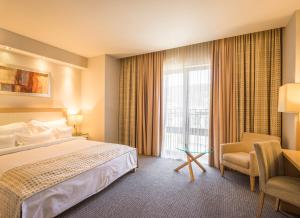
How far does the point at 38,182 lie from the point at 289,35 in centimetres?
417

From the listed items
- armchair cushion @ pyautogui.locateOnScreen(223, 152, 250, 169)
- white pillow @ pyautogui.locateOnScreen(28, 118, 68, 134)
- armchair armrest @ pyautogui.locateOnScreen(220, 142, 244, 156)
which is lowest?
armchair cushion @ pyautogui.locateOnScreen(223, 152, 250, 169)

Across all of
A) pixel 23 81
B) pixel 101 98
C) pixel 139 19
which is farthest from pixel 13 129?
pixel 139 19

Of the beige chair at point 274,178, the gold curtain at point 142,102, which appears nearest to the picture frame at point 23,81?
the gold curtain at point 142,102

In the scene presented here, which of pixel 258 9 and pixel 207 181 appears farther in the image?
pixel 207 181

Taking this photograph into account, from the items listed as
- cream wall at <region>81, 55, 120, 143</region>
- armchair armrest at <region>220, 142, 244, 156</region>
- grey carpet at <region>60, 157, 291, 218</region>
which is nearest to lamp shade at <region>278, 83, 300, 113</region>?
armchair armrest at <region>220, 142, 244, 156</region>

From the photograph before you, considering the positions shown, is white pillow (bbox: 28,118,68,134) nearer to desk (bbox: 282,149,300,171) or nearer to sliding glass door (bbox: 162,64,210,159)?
sliding glass door (bbox: 162,64,210,159)

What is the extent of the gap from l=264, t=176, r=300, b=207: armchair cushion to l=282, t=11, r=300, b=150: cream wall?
756 mm

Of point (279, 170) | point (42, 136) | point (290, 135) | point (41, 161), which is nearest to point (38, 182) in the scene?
point (41, 161)

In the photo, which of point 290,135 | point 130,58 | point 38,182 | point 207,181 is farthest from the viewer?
point 130,58

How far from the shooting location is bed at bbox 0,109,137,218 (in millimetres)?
1606

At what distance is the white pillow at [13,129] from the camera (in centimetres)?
280

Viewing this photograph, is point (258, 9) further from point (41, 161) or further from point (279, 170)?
point (41, 161)

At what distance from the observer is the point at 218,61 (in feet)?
11.7

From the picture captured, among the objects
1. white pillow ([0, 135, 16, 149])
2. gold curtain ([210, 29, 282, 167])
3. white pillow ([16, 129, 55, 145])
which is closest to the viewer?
white pillow ([0, 135, 16, 149])
